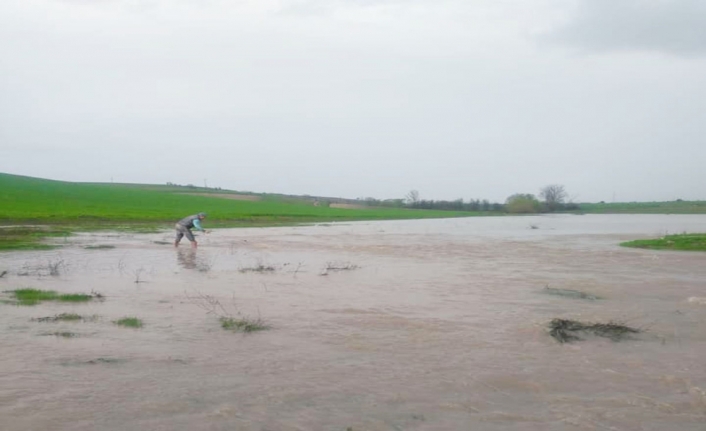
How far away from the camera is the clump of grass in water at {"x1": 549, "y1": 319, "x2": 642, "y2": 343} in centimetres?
886

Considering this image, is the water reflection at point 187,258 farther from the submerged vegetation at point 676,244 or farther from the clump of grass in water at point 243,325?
the submerged vegetation at point 676,244

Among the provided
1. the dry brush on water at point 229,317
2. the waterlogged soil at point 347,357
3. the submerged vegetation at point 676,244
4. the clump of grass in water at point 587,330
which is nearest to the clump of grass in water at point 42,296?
the waterlogged soil at point 347,357

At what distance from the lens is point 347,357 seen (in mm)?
7730

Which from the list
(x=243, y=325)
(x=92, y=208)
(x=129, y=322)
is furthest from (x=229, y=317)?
(x=92, y=208)

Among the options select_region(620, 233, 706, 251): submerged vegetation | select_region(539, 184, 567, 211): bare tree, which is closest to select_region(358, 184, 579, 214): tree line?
select_region(539, 184, 567, 211): bare tree

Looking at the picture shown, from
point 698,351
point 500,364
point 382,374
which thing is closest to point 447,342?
point 500,364

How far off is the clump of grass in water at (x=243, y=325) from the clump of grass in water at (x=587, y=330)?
4.26 m

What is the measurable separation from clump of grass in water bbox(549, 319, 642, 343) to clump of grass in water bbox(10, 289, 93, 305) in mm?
8191

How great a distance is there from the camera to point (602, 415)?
18.7 feet

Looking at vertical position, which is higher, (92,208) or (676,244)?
(92,208)

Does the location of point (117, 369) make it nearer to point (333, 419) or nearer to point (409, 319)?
point (333, 419)

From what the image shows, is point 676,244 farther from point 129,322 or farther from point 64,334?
→ point 64,334

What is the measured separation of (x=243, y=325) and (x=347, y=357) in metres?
2.14

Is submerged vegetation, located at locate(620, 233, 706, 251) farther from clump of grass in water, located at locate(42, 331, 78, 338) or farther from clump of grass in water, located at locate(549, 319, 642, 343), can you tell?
clump of grass in water, located at locate(42, 331, 78, 338)
